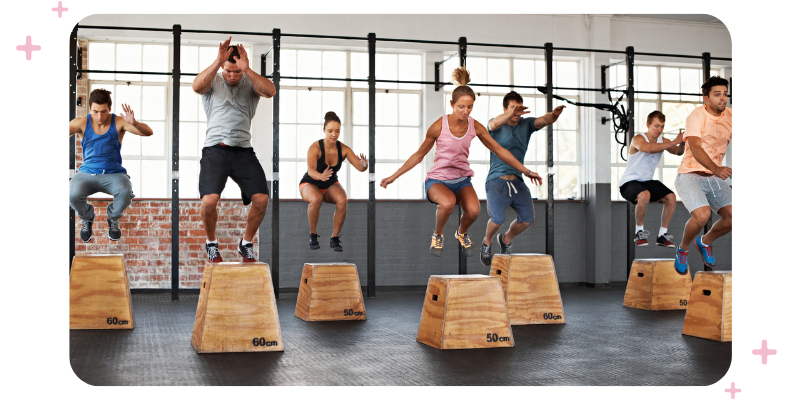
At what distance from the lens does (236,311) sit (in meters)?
4.16

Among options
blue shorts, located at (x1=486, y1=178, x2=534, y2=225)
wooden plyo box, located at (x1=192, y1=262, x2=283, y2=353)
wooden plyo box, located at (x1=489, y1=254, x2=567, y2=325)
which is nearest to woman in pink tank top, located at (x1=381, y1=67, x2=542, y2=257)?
blue shorts, located at (x1=486, y1=178, x2=534, y2=225)

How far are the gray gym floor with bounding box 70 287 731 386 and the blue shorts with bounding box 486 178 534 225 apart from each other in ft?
3.78

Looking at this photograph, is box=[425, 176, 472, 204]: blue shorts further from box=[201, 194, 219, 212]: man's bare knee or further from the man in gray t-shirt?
box=[201, 194, 219, 212]: man's bare knee

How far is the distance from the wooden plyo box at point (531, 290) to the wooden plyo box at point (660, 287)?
1429 mm

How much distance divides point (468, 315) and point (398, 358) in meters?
0.58

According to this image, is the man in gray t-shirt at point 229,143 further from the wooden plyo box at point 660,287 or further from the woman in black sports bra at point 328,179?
the wooden plyo box at point 660,287

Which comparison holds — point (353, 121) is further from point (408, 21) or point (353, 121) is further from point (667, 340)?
point (667, 340)

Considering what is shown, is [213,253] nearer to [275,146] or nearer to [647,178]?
[275,146]

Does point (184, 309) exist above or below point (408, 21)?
below

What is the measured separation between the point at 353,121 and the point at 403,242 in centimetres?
172

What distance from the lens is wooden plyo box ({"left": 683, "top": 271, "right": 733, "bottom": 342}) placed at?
15.3 feet

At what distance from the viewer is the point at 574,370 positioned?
12.0 feet

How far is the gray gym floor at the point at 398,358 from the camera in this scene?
136 inches

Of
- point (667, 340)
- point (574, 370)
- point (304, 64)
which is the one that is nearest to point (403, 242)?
point (304, 64)
